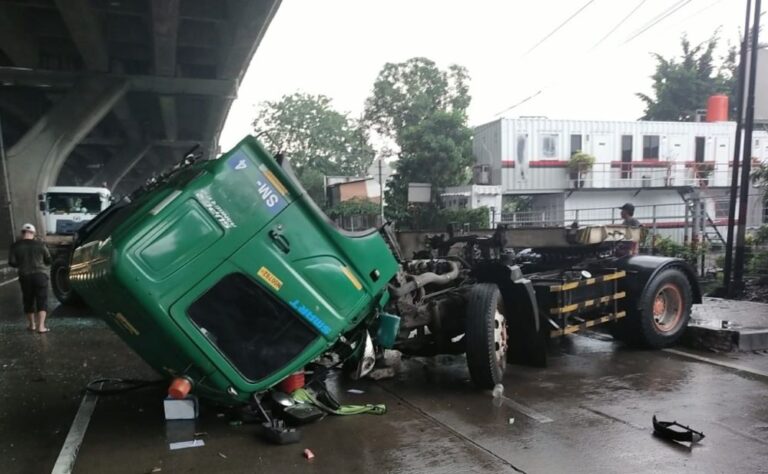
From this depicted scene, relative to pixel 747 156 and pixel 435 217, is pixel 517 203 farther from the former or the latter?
pixel 747 156

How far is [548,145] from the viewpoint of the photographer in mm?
26281

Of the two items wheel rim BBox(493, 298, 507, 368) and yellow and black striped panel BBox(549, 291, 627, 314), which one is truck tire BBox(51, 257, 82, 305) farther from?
yellow and black striped panel BBox(549, 291, 627, 314)

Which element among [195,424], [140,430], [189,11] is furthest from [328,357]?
[189,11]

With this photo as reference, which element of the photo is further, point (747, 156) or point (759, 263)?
point (759, 263)

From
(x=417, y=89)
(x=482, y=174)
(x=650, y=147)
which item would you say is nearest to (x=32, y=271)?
(x=482, y=174)

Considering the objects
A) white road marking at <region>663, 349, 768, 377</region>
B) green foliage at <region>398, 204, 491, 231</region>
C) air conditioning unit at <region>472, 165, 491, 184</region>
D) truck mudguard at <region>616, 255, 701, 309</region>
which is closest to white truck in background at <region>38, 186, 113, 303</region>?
green foliage at <region>398, 204, 491, 231</region>

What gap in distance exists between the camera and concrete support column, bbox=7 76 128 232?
73.6 feet

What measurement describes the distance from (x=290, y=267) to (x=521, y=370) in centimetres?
346

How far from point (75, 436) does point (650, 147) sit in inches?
1073

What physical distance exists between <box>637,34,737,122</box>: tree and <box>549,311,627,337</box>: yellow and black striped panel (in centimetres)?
3730

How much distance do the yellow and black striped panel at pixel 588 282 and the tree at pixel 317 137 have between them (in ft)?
152

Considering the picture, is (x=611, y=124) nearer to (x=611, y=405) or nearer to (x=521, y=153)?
(x=521, y=153)

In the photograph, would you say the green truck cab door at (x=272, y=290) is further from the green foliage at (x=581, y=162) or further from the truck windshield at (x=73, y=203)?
the green foliage at (x=581, y=162)

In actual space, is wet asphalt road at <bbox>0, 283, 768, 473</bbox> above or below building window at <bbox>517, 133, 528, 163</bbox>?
below
